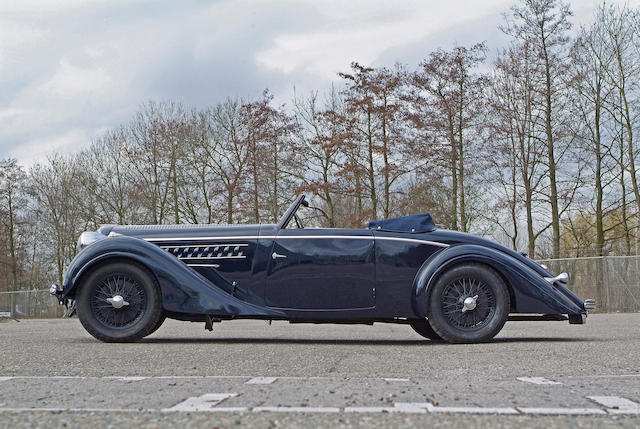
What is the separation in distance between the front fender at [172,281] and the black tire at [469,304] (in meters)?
1.48

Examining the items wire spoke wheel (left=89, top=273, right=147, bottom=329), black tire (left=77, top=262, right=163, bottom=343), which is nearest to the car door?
black tire (left=77, top=262, right=163, bottom=343)

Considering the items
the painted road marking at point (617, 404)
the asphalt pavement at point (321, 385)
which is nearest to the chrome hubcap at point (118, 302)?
the asphalt pavement at point (321, 385)

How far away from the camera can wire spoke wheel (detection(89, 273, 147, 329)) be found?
21.6 feet

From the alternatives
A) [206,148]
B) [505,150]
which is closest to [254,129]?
[206,148]

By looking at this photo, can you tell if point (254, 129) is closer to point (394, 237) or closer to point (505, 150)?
point (505, 150)

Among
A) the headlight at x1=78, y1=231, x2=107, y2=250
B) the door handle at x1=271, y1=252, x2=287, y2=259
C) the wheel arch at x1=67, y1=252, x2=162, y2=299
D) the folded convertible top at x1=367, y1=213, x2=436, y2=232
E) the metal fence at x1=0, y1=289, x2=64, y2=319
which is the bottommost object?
the metal fence at x1=0, y1=289, x2=64, y2=319

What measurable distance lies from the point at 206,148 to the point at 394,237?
89.0 ft

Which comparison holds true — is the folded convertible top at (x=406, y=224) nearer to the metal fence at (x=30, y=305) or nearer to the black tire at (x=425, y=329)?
the black tire at (x=425, y=329)

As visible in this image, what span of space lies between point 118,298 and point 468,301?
3216 mm

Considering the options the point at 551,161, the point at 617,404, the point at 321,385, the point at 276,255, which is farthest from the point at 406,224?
the point at 551,161

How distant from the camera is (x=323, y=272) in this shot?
654cm

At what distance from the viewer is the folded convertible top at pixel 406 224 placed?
674 cm

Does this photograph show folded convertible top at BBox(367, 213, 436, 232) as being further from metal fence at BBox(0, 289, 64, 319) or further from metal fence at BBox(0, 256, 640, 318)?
metal fence at BBox(0, 289, 64, 319)

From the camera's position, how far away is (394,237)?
263 inches
